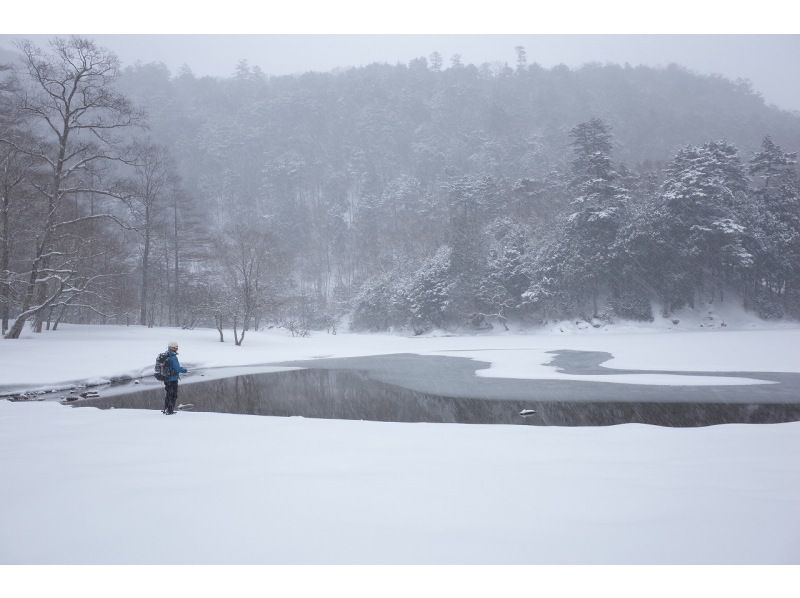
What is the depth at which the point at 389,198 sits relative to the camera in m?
74.8

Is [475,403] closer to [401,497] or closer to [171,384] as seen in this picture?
[171,384]

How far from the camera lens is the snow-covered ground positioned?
12.4 ft

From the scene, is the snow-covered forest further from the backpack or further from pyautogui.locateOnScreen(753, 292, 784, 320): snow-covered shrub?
the backpack

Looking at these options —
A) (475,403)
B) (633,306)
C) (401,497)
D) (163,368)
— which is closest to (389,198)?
(633,306)

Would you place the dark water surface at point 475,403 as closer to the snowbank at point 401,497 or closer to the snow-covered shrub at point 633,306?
the snowbank at point 401,497

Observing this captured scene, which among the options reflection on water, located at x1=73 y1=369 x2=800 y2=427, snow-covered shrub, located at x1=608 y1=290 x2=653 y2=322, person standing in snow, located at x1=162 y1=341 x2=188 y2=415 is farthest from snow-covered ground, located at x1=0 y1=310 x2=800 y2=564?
snow-covered shrub, located at x1=608 y1=290 x2=653 y2=322

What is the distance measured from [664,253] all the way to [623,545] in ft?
158

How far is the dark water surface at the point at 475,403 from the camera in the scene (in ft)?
35.3

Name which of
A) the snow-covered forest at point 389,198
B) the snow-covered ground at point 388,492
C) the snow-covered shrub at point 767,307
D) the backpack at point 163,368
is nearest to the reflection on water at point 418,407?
the snow-covered ground at point 388,492

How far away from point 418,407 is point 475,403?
5.58ft

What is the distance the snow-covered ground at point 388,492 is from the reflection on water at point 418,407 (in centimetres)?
173

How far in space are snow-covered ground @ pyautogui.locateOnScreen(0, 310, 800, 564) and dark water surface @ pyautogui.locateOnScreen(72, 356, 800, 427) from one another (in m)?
1.88

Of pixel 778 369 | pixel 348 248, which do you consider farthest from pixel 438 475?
pixel 348 248

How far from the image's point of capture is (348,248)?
Result: 74.9 meters
